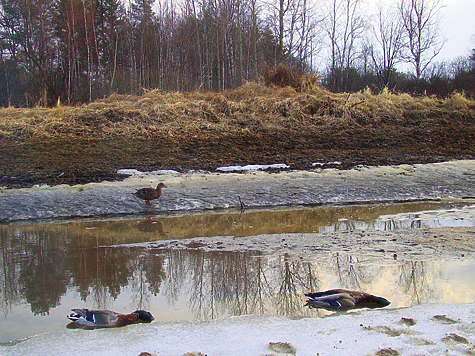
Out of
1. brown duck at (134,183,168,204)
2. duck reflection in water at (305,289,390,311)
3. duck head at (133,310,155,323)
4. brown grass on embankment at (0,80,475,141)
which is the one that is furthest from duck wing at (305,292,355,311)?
brown grass on embankment at (0,80,475,141)

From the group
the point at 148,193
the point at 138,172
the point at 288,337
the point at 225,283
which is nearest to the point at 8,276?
the point at 225,283

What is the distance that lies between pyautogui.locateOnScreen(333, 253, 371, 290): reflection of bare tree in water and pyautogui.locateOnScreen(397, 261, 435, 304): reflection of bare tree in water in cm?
34

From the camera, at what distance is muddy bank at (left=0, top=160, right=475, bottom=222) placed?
7.80m

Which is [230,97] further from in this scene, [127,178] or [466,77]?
[466,77]

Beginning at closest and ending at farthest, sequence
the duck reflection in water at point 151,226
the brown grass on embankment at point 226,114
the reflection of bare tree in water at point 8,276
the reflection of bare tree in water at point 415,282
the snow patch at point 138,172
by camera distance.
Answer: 1. the reflection of bare tree in water at point 415,282
2. the reflection of bare tree in water at point 8,276
3. the duck reflection in water at point 151,226
4. the snow patch at point 138,172
5. the brown grass on embankment at point 226,114

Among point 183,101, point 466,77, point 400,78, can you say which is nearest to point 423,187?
point 183,101

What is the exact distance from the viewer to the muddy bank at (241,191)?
7.80 meters

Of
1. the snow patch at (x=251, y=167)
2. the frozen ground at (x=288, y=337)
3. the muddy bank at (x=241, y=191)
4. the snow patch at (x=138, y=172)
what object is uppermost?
the snow patch at (x=251, y=167)

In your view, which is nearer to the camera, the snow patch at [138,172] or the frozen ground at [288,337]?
the frozen ground at [288,337]

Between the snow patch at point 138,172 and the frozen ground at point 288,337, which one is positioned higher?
the snow patch at point 138,172

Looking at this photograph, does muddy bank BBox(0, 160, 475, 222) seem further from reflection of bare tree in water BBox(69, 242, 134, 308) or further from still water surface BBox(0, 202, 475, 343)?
reflection of bare tree in water BBox(69, 242, 134, 308)

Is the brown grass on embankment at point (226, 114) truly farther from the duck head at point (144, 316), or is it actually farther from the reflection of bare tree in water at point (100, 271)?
the duck head at point (144, 316)

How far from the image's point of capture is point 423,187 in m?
9.03

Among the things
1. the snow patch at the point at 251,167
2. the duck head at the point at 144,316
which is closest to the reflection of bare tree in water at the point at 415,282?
the duck head at the point at 144,316
